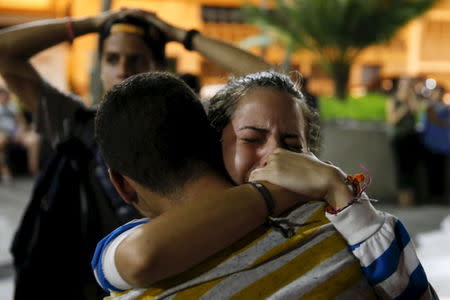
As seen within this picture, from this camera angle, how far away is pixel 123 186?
1091mm

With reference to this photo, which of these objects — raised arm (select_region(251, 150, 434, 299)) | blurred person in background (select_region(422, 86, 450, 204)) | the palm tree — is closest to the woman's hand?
raised arm (select_region(251, 150, 434, 299))

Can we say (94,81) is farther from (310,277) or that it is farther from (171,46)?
(171,46)

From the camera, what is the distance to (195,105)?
1.07 metres

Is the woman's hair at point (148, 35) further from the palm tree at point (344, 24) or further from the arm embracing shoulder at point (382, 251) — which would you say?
the palm tree at point (344, 24)

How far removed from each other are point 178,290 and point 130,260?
0.10m

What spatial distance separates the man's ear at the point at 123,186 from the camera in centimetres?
108

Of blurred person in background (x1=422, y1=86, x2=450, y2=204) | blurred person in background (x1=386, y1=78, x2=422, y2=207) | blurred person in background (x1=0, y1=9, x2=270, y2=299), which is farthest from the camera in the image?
blurred person in background (x1=422, y1=86, x2=450, y2=204)

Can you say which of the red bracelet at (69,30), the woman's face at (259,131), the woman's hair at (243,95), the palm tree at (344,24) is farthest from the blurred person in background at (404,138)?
the woman's face at (259,131)

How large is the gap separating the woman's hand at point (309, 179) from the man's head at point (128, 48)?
0.97 metres

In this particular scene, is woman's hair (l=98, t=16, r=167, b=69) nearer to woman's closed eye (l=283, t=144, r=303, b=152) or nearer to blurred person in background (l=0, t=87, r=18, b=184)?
woman's closed eye (l=283, t=144, r=303, b=152)

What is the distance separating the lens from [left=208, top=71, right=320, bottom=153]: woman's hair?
1326 millimetres

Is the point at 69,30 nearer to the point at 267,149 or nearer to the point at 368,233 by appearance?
the point at 267,149

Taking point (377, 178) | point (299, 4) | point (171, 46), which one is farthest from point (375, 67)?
point (377, 178)

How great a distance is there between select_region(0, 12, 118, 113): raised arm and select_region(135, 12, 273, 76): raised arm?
0.94ft
